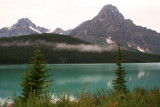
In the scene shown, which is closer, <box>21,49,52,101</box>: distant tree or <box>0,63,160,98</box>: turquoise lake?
<box>21,49,52,101</box>: distant tree

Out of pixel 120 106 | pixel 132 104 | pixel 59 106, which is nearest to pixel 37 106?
pixel 59 106

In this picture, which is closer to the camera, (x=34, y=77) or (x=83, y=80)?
(x=34, y=77)

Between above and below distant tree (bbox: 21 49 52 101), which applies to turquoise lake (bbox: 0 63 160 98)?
below

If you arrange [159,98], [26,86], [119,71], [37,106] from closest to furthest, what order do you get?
[37,106]
[159,98]
[26,86]
[119,71]

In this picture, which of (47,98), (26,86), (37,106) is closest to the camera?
(37,106)

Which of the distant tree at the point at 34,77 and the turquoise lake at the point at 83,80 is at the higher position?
the distant tree at the point at 34,77

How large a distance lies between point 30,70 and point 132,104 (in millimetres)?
13605

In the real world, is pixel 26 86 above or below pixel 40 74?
below

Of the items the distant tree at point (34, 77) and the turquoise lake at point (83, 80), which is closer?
the distant tree at point (34, 77)

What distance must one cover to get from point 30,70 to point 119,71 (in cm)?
1459

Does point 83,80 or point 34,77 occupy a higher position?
point 34,77

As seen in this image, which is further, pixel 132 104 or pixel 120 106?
pixel 132 104

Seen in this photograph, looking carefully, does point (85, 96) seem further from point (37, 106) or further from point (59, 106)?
point (37, 106)

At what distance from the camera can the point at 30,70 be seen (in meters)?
17.4
